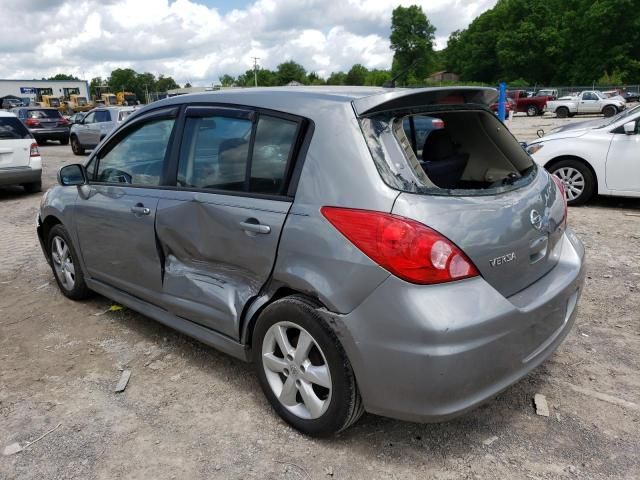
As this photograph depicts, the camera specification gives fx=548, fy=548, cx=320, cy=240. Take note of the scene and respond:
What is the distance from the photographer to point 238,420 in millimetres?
2930

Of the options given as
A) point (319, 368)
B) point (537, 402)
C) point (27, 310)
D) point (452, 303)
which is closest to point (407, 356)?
point (452, 303)

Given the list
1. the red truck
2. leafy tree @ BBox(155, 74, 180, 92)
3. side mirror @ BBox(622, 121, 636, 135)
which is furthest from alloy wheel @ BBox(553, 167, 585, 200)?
leafy tree @ BBox(155, 74, 180, 92)

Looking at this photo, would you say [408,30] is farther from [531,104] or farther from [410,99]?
[410,99]

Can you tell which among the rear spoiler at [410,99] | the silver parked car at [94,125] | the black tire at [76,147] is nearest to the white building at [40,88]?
the black tire at [76,147]

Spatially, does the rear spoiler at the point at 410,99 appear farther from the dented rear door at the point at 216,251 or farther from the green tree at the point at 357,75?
the green tree at the point at 357,75

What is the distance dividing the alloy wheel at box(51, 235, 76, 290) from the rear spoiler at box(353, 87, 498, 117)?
3.08m

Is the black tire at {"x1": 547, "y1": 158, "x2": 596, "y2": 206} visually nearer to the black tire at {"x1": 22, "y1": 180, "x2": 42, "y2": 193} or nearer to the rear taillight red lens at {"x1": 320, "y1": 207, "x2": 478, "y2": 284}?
the rear taillight red lens at {"x1": 320, "y1": 207, "x2": 478, "y2": 284}

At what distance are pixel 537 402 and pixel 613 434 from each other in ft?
1.29

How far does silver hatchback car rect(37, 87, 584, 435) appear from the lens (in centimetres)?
226

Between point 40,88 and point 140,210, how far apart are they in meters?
95.1

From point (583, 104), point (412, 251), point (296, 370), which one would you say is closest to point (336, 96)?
point (412, 251)

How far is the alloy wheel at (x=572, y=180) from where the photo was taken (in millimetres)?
7637

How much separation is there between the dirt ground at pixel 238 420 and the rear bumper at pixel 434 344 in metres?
0.40

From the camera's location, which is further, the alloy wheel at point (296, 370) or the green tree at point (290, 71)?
the green tree at point (290, 71)
